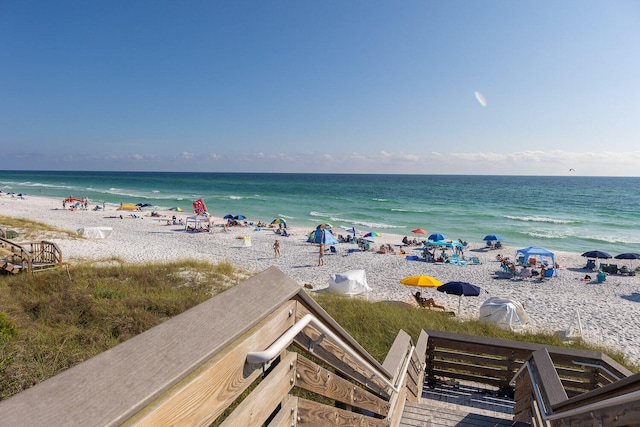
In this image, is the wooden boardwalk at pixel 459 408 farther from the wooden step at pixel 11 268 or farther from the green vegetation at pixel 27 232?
the green vegetation at pixel 27 232

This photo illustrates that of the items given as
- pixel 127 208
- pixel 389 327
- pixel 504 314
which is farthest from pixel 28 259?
pixel 127 208

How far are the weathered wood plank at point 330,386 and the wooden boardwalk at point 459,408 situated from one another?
1.96 meters

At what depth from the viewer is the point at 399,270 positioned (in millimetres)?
20641

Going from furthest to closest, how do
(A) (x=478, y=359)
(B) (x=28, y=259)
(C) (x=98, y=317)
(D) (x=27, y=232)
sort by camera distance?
(D) (x=27, y=232), (B) (x=28, y=259), (C) (x=98, y=317), (A) (x=478, y=359)

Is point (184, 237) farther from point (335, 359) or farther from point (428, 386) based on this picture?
point (335, 359)

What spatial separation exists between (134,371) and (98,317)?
22.5ft

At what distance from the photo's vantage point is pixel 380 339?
6723 mm

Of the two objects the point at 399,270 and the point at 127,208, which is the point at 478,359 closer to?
the point at 399,270

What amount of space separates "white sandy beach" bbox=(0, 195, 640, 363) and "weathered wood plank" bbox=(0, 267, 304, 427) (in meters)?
12.5

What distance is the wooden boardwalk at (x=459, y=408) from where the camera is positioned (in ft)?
13.7

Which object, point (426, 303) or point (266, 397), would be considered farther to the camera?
point (426, 303)

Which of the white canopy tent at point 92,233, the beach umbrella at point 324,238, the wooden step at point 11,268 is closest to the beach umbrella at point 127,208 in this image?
the white canopy tent at point 92,233

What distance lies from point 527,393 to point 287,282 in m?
3.86

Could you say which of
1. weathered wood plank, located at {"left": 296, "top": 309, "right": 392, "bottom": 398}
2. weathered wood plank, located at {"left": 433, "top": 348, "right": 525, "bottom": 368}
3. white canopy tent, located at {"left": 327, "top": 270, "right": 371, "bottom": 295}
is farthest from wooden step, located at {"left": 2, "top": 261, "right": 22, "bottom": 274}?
weathered wood plank, located at {"left": 296, "top": 309, "right": 392, "bottom": 398}
